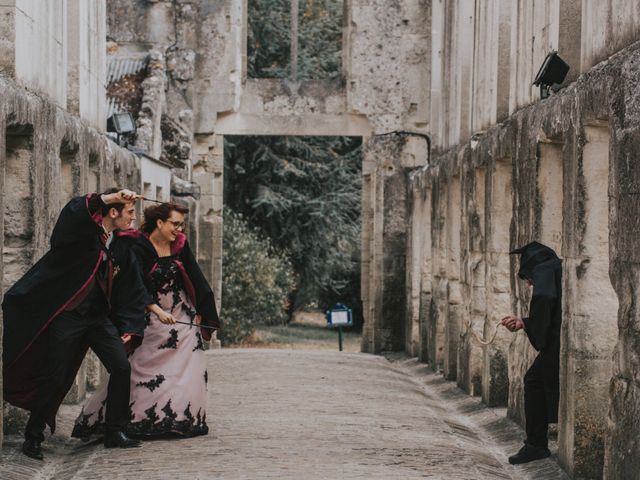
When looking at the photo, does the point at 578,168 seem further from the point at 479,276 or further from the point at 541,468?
the point at 479,276

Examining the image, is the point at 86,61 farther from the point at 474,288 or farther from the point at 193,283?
the point at 193,283

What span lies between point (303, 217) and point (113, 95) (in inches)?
417

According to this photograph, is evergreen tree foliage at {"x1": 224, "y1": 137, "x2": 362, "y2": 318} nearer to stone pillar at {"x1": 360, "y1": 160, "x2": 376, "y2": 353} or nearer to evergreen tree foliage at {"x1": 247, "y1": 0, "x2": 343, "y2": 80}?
evergreen tree foliage at {"x1": 247, "y1": 0, "x2": 343, "y2": 80}

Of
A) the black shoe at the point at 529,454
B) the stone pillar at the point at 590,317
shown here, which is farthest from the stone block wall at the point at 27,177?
the stone pillar at the point at 590,317

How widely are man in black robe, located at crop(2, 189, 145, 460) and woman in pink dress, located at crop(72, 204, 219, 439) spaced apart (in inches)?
15.8

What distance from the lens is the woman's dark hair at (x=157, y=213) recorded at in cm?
945

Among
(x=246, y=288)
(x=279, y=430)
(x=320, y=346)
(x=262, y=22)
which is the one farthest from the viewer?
(x=262, y=22)

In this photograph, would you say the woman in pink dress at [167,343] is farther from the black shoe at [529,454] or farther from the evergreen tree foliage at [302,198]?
the evergreen tree foliage at [302,198]

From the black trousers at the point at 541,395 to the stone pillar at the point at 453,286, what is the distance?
586 centimetres

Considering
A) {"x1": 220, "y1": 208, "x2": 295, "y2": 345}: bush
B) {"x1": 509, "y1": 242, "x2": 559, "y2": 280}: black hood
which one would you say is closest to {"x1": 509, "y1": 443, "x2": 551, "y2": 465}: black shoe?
{"x1": 509, "y1": 242, "x2": 559, "y2": 280}: black hood

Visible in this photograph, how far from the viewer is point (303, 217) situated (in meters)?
32.5

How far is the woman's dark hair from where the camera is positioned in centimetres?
945

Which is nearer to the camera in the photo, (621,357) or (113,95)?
(621,357)

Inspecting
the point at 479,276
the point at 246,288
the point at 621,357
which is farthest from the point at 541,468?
the point at 246,288
